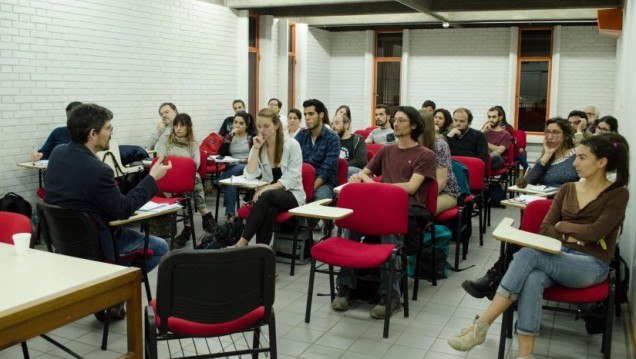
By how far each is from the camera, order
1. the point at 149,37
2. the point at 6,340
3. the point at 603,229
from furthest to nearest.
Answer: the point at 149,37
the point at 603,229
the point at 6,340

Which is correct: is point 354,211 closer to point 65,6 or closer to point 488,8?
point 65,6

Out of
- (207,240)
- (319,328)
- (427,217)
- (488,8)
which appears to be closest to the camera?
(319,328)

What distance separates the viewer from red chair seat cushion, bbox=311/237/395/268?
12.3ft

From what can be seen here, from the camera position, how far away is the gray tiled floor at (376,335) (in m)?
3.56

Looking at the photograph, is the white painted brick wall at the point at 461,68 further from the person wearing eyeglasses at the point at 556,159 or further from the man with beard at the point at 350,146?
the person wearing eyeglasses at the point at 556,159

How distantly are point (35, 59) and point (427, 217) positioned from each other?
4524 millimetres

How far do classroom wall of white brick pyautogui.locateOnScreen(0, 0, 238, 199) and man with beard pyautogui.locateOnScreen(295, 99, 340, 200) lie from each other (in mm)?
2906

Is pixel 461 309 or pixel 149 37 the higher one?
pixel 149 37

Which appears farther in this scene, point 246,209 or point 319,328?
point 246,209

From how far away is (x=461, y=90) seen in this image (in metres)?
12.3

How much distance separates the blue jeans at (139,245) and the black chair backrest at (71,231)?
318 mm

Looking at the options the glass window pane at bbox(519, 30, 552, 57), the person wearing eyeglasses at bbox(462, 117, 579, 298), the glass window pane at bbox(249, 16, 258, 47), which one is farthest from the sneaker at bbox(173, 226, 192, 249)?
the glass window pane at bbox(519, 30, 552, 57)

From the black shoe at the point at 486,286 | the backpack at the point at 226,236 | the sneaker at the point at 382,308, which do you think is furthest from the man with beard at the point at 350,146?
the black shoe at the point at 486,286

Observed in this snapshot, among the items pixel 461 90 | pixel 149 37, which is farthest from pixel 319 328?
pixel 461 90
